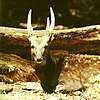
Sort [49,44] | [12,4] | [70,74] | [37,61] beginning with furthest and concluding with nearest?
[12,4], [70,74], [49,44], [37,61]

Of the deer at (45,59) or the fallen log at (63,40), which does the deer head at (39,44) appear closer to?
the deer at (45,59)

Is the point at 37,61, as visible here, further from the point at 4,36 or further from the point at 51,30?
the point at 4,36

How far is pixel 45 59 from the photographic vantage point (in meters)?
6.48

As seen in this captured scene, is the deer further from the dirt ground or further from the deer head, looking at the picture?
the dirt ground

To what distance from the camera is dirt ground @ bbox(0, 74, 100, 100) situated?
20.3 feet

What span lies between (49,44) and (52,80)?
0.73 meters

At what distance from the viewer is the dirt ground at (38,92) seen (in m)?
6.19

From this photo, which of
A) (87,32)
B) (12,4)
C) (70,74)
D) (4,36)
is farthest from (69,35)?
(12,4)

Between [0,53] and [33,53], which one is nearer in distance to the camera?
[33,53]

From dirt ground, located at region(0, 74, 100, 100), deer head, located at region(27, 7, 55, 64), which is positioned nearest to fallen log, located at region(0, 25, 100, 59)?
deer head, located at region(27, 7, 55, 64)

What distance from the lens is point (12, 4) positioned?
39.2 ft

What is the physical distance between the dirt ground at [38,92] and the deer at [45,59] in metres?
0.24

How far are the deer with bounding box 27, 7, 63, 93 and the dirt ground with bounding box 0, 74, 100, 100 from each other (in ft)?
0.77

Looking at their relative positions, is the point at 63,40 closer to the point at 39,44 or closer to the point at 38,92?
the point at 39,44
